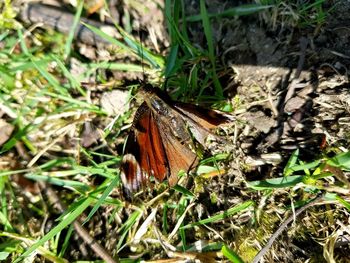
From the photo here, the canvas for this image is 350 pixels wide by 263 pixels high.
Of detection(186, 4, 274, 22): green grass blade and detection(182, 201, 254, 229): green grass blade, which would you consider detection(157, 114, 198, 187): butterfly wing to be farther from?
detection(186, 4, 274, 22): green grass blade

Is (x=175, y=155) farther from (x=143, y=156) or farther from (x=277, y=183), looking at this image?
(x=277, y=183)

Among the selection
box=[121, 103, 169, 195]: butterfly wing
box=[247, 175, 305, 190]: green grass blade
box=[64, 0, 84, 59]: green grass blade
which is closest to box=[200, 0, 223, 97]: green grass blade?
box=[121, 103, 169, 195]: butterfly wing

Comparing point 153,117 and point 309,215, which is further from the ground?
point 153,117

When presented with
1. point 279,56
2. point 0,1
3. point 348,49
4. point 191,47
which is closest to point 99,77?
point 191,47

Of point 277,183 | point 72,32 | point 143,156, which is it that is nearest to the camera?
point 277,183

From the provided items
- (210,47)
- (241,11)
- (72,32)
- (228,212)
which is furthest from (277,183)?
(72,32)

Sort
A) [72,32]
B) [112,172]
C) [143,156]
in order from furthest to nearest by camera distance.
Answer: [72,32], [112,172], [143,156]

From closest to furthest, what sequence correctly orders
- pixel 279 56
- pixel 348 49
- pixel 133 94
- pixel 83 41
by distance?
pixel 348 49
pixel 279 56
pixel 133 94
pixel 83 41

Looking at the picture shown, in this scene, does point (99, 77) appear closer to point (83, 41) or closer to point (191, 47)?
point (83, 41)
